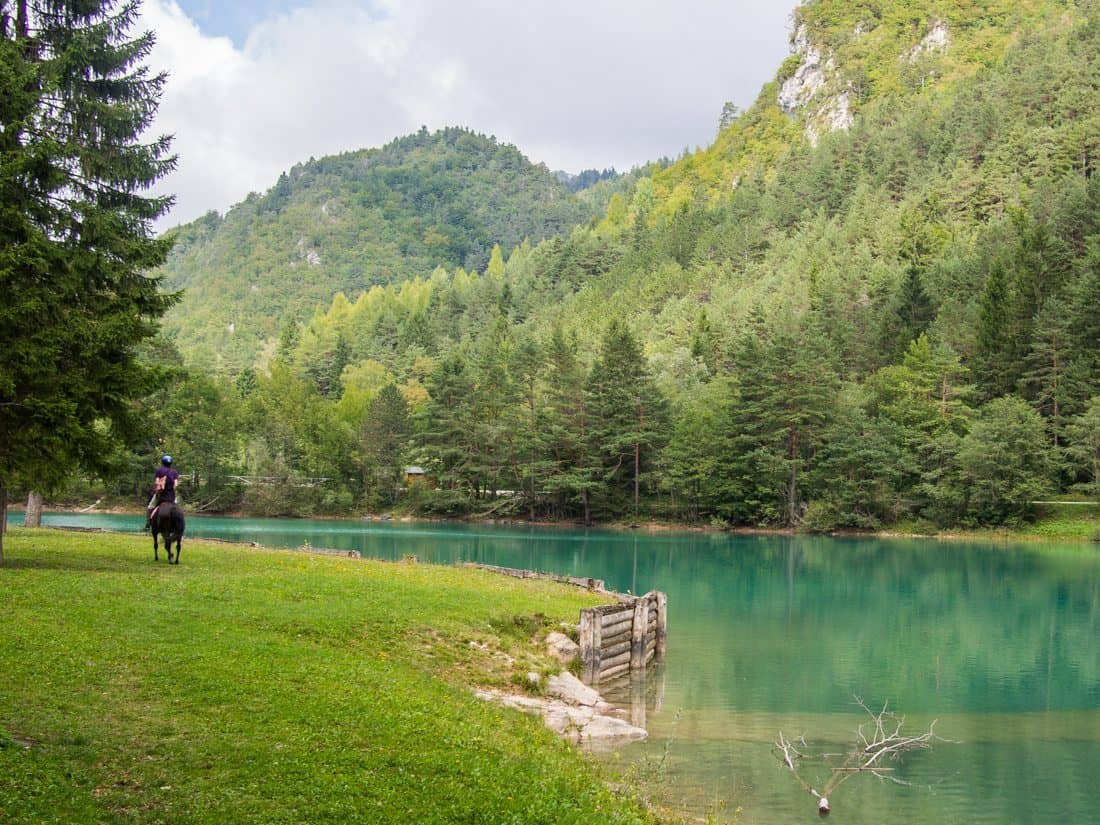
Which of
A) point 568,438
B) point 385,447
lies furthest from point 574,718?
point 385,447

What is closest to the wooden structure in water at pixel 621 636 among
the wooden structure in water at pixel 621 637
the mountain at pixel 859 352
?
the wooden structure in water at pixel 621 637

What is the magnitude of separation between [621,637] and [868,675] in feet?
24.7

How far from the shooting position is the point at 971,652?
3120cm

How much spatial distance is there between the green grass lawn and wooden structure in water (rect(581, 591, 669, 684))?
1.84m

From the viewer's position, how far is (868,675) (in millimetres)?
26719

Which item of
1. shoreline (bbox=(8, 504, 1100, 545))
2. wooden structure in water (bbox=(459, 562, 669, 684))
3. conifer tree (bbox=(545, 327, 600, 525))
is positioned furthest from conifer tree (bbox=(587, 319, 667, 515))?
wooden structure in water (bbox=(459, 562, 669, 684))

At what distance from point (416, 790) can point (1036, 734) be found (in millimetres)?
16544

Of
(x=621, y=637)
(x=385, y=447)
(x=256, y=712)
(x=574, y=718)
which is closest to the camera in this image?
(x=256, y=712)

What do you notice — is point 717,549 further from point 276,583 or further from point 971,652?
point 276,583

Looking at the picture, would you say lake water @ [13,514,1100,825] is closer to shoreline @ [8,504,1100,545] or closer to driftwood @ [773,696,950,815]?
driftwood @ [773,696,950,815]

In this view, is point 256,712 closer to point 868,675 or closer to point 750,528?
point 868,675

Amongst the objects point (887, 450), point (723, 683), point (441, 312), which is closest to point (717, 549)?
point (887, 450)

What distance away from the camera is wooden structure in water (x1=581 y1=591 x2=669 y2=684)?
2314cm

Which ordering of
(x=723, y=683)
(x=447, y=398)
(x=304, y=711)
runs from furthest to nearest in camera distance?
(x=447, y=398) < (x=723, y=683) < (x=304, y=711)
